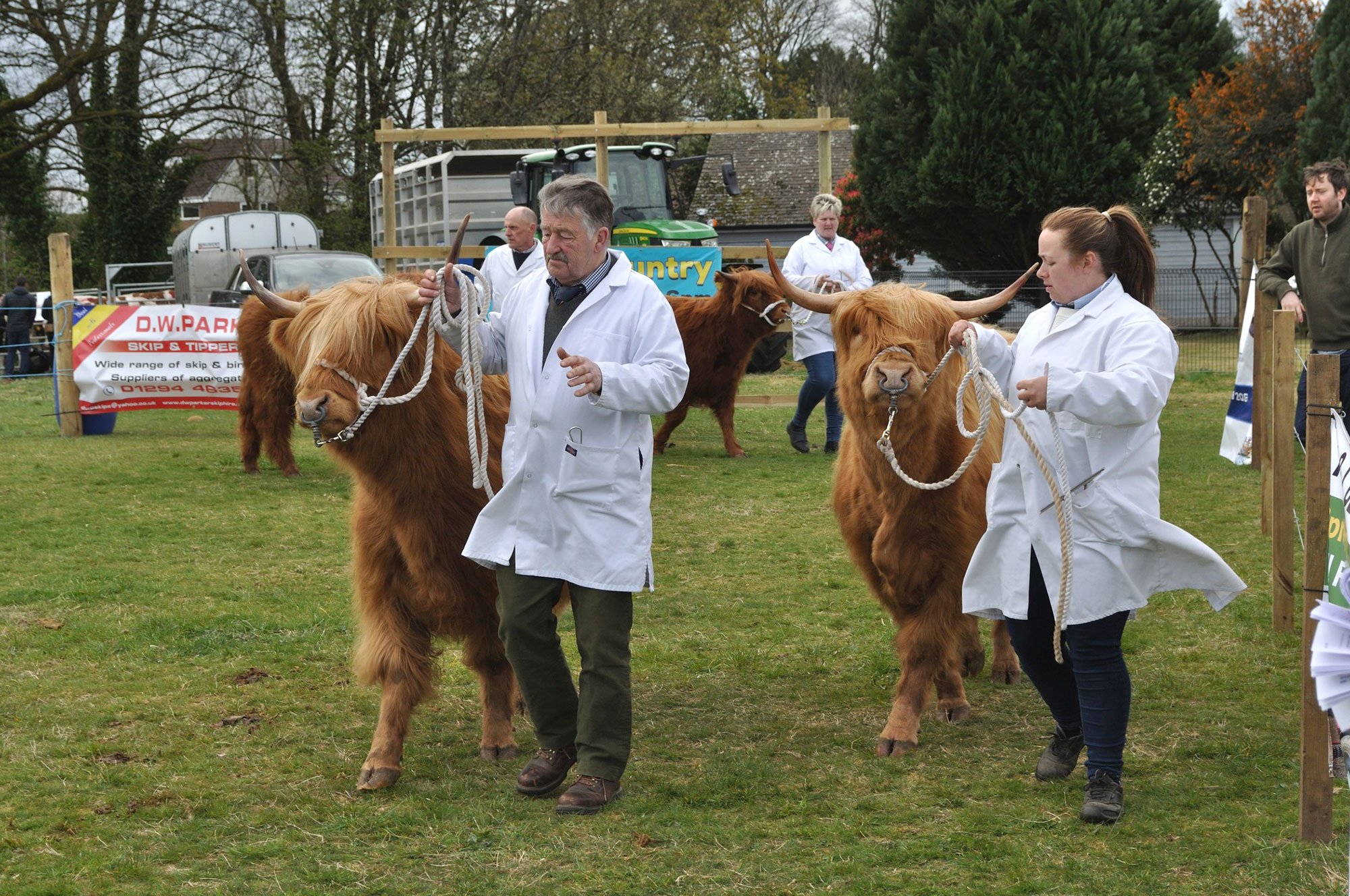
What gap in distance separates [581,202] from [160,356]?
10.0m

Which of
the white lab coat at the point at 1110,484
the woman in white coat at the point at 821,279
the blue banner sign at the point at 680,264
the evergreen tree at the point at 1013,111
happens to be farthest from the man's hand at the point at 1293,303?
the evergreen tree at the point at 1013,111

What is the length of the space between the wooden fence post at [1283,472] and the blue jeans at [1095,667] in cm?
205

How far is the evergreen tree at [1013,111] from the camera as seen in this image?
76.6ft

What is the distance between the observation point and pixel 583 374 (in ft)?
11.6

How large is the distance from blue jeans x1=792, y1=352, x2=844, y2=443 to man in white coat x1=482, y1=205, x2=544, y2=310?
308cm

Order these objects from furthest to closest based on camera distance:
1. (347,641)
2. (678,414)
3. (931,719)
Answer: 1. (678,414)
2. (347,641)
3. (931,719)

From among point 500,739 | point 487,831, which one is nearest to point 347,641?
point 500,739

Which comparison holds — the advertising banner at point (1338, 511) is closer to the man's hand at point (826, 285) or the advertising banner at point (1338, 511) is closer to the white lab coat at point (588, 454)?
the white lab coat at point (588, 454)

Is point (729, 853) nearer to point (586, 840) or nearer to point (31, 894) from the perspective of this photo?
point (586, 840)

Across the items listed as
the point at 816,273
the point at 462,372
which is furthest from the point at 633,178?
the point at 462,372

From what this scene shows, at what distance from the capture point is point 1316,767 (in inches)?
130

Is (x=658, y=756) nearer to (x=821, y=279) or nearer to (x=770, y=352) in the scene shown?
→ (x=821, y=279)

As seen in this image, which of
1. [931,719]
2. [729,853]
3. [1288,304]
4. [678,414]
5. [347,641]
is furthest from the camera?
[678,414]

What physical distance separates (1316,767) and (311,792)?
282cm
